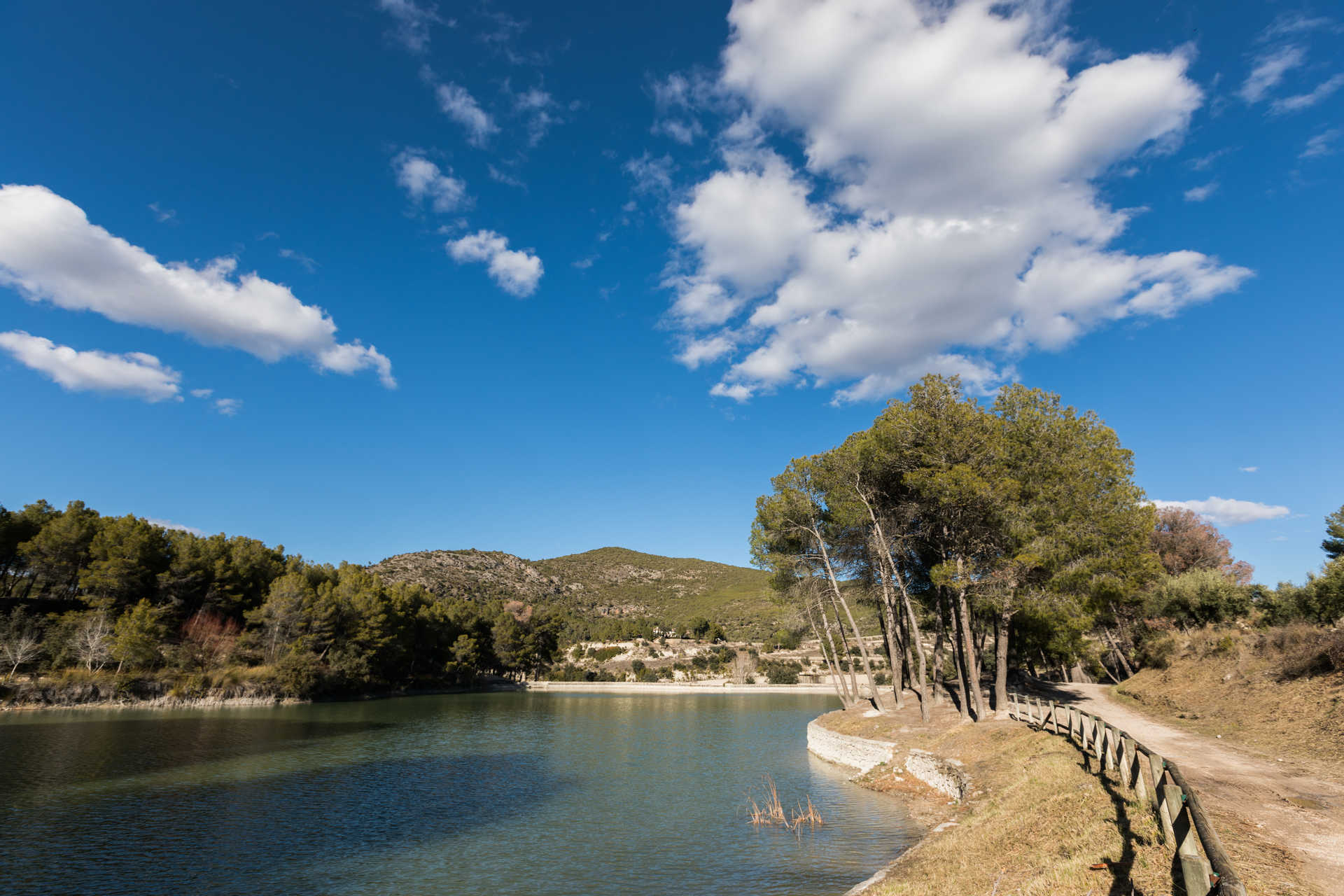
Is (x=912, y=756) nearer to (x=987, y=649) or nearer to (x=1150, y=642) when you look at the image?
(x=1150, y=642)

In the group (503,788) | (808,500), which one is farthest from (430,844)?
(808,500)

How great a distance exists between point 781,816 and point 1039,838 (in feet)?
30.9

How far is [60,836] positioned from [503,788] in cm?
1380

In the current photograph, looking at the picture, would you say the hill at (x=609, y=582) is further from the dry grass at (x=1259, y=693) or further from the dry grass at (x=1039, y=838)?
the dry grass at (x=1039, y=838)

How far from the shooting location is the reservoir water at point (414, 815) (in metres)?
14.9

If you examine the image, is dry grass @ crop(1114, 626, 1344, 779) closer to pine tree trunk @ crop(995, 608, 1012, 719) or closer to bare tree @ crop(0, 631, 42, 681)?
pine tree trunk @ crop(995, 608, 1012, 719)

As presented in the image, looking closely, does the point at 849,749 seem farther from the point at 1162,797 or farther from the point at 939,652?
the point at 1162,797

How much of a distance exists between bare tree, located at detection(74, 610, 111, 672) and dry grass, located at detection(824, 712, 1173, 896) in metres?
67.3

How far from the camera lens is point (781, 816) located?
19328 millimetres

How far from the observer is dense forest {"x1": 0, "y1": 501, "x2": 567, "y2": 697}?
5384 centimetres

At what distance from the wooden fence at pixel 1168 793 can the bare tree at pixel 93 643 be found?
7154cm

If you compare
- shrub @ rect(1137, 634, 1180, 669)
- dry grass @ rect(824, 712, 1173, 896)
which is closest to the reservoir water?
dry grass @ rect(824, 712, 1173, 896)

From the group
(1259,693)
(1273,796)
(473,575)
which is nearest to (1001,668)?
(1259,693)

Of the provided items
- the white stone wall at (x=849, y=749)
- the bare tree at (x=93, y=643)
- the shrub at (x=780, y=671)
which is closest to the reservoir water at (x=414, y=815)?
the white stone wall at (x=849, y=749)
